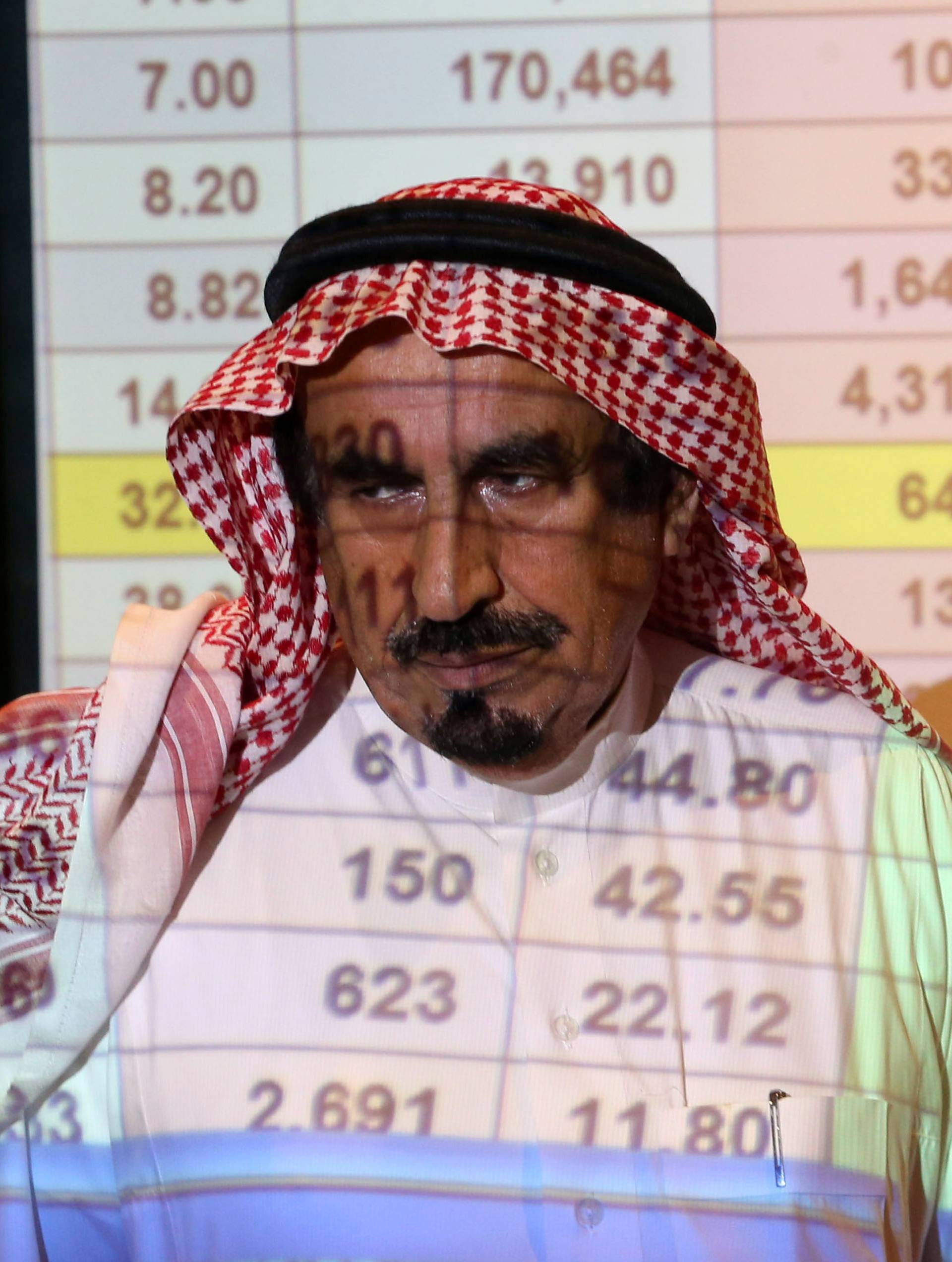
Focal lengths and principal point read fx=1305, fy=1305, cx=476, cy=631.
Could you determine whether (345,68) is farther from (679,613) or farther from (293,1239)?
(293,1239)

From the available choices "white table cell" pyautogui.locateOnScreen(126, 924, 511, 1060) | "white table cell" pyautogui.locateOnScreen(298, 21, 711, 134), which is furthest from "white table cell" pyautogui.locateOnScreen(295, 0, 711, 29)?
"white table cell" pyautogui.locateOnScreen(126, 924, 511, 1060)

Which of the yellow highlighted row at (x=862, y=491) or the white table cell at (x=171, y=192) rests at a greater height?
the white table cell at (x=171, y=192)

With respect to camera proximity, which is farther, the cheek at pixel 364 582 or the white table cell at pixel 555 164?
the white table cell at pixel 555 164

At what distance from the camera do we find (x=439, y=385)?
42.1 inches

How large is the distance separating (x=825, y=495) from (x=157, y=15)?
1.12 meters

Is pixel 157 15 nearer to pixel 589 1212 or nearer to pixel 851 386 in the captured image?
pixel 851 386

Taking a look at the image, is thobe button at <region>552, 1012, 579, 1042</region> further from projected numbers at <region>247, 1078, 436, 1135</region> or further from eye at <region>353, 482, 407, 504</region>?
eye at <region>353, 482, 407, 504</region>

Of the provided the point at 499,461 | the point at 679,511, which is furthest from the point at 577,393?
the point at 679,511

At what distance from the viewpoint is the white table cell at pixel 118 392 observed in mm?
1806

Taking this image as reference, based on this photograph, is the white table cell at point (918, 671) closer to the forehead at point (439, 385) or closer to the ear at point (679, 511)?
the ear at point (679, 511)

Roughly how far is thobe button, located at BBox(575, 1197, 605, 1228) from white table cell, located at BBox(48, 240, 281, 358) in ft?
4.01

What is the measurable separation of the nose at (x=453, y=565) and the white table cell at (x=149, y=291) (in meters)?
0.85

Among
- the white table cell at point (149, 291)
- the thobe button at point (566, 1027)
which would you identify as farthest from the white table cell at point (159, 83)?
the thobe button at point (566, 1027)

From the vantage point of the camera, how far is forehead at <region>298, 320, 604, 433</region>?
3.50ft
